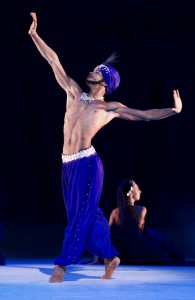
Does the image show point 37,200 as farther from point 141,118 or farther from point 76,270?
point 141,118

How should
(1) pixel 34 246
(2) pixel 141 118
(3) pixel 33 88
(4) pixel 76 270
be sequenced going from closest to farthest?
(2) pixel 141 118 → (4) pixel 76 270 → (1) pixel 34 246 → (3) pixel 33 88

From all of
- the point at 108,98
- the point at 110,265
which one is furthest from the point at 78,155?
the point at 108,98

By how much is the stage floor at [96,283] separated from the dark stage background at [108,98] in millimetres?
3323

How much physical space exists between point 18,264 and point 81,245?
1943 millimetres

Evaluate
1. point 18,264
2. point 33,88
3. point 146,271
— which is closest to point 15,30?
point 33,88

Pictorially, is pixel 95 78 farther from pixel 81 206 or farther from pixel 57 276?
pixel 57 276

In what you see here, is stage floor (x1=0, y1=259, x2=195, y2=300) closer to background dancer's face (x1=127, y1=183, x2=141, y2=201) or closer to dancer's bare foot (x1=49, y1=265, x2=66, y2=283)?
dancer's bare foot (x1=49, y1=265, x2=66, y2=283)

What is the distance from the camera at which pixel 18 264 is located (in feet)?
23.3

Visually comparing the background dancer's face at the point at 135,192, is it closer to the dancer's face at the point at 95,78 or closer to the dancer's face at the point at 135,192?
the dancer's face at the point at 135,192

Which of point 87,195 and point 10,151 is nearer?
point 87,195

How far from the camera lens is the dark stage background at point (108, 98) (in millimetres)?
9984

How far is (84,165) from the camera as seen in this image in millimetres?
5336

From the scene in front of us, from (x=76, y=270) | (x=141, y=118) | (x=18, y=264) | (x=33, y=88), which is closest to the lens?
(x=141, y=118)

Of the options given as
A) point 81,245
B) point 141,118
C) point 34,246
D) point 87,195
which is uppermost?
point 141,118
